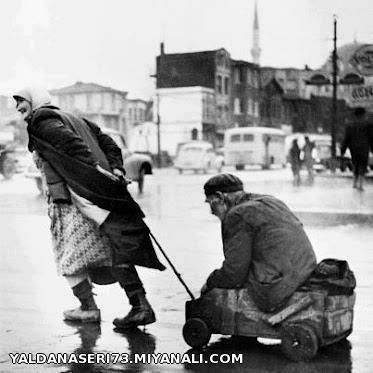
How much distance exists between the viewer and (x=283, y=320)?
3201 mm

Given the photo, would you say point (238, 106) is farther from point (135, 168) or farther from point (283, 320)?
point (283, 320)

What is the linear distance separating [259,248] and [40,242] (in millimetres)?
3893

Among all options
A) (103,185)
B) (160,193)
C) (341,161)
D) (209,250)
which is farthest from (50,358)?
(160,193)

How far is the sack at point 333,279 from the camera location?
3.22 meters

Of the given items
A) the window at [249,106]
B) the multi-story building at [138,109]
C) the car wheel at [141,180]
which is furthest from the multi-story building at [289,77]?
the car wheel at [141,180]

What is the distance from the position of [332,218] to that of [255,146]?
1.10 metres

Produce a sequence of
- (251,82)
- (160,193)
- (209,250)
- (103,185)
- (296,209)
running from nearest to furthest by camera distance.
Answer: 1. (103,185)
2. (209,250)
3. (251,82)
4. (296,209)
5. (160,193)

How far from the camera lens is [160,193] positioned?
11602 mm

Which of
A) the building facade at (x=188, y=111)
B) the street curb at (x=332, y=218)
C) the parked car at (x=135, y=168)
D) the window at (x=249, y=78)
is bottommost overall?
the street curb at (x=332, y=218)

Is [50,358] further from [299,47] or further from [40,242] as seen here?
[299,47]

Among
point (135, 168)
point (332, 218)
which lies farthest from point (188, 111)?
point (135, 168)

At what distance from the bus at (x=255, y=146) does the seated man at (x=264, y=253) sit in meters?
4.47

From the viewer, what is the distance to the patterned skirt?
12.4 feet

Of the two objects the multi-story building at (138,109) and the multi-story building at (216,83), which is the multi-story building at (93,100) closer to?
the multi-story building at (138,109)
